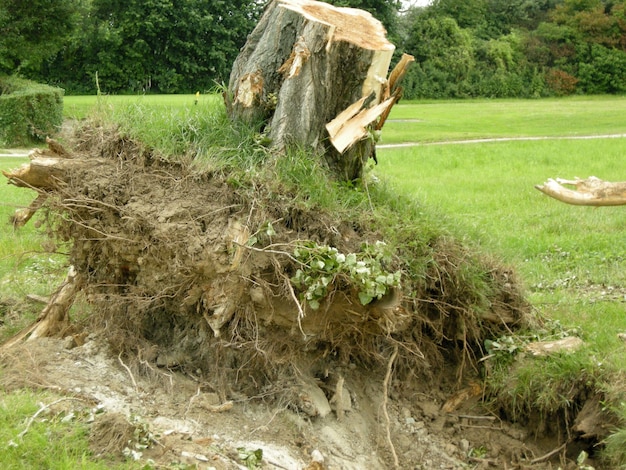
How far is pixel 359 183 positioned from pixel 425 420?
1737 mm

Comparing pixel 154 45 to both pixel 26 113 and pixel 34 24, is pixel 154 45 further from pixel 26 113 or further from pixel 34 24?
pixel 26 113

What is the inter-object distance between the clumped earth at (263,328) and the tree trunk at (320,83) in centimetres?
55

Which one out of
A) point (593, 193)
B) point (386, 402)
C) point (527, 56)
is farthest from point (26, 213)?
point (527, 56)

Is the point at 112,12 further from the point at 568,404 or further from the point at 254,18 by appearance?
the point at 568,404

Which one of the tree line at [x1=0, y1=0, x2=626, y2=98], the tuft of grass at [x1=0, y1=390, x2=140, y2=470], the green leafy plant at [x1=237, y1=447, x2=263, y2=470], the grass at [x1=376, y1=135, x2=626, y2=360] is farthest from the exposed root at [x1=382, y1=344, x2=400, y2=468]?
the tree line at [x1=0, y1=0, x2=626, y2=98]

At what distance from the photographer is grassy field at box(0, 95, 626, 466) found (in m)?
5.84

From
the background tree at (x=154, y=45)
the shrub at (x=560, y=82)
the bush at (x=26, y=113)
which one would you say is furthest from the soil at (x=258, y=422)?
the shrub at (x=560, y=82)

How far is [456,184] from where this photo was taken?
1217cm

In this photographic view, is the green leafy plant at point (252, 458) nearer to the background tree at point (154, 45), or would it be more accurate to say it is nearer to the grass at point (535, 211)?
the grass at point (535, 211)

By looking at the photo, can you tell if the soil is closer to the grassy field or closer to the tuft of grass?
the tuft of grass

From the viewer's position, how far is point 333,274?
4.38 metres

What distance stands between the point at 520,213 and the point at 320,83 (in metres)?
5.71

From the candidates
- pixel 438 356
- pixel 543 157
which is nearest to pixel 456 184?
pixel 543 157

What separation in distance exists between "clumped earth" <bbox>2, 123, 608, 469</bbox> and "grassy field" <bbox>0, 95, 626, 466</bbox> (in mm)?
477
